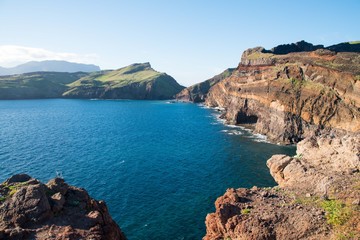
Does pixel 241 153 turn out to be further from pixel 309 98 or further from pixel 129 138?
pixel 129 138

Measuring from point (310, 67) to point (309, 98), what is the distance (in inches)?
446

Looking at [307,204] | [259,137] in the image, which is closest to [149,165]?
[259,137]

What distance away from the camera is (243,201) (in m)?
35.6

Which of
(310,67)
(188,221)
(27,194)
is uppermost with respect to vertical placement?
(310,67)

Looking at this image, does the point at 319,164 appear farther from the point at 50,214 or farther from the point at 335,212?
the point at 50,214

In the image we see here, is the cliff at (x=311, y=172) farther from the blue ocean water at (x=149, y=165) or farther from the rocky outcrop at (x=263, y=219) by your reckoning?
the blue ocean water at (x=149, y=165)

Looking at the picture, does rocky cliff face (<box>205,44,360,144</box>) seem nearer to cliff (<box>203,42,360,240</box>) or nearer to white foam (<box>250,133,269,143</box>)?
cliff (<box>203,42,360,240</box>)

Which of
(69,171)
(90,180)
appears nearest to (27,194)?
(90,180)

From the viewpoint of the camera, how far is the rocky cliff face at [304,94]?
86.8 meters

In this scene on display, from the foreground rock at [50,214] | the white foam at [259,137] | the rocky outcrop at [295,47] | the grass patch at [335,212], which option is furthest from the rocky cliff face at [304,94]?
the foreground rock at [50,214]

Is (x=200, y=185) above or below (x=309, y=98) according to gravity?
below

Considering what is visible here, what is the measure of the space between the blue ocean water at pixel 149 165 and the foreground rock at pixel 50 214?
1758cm

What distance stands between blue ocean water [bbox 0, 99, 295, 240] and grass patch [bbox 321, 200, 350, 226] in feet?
67.9

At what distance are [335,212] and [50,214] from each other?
28.6 meters
